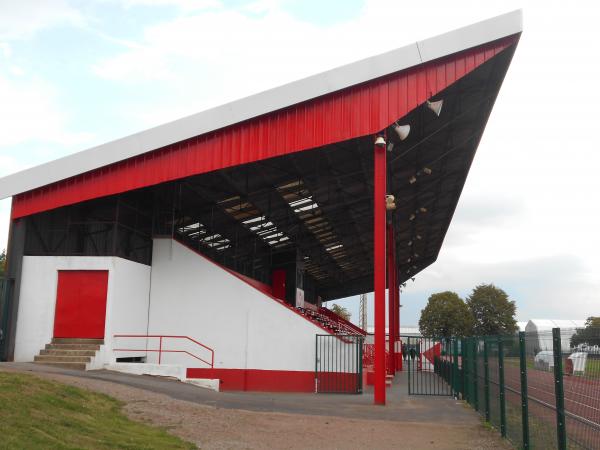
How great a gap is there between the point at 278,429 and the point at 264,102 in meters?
9.07

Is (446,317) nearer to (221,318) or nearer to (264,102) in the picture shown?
(221,318)

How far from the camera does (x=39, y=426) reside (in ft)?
25.7

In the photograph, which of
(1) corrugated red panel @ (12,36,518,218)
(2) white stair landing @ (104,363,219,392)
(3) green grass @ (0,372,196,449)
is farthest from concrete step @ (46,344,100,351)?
(3) green grass @ (0,372,196,449)

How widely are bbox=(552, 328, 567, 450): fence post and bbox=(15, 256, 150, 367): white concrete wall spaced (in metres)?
14.6

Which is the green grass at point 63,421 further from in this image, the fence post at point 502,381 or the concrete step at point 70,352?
the concrete step at point 70,352

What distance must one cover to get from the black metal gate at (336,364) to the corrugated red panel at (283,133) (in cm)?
668

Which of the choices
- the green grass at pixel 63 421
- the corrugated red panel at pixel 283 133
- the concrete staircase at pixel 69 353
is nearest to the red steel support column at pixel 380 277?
the corrugated red panel at pixel 283 133

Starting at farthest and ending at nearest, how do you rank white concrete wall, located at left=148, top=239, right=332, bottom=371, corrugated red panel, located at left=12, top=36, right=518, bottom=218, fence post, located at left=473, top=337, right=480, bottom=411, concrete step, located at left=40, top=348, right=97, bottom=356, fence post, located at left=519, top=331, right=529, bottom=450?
white concrete wall, located at left=148, top=239, right=332, bottom=371 < concrete step, located at left=40, top=348, right=97, bottom=356 < corrugated red panel, located at left=12, top=36, right=518, bottom=218 < fence post, located at left=473, top=337, right=480, bottom=411 < fence post, located at left=519, top=331, right=529, bottom=450

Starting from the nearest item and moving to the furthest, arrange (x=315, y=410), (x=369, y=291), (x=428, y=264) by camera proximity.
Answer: (x=315, y=410) < (x=428, y=264) < (x=369, y=291)

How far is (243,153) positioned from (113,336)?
722 centimetres

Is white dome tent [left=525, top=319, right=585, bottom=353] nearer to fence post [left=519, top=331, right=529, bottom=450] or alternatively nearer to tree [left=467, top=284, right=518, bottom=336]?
fence post [left=519, top=331, right=529, bottom=450]

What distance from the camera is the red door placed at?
61.8 ft

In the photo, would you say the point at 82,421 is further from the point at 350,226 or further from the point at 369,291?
the point at 369,291

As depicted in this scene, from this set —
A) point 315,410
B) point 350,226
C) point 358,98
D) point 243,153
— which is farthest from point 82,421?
point 350,226
